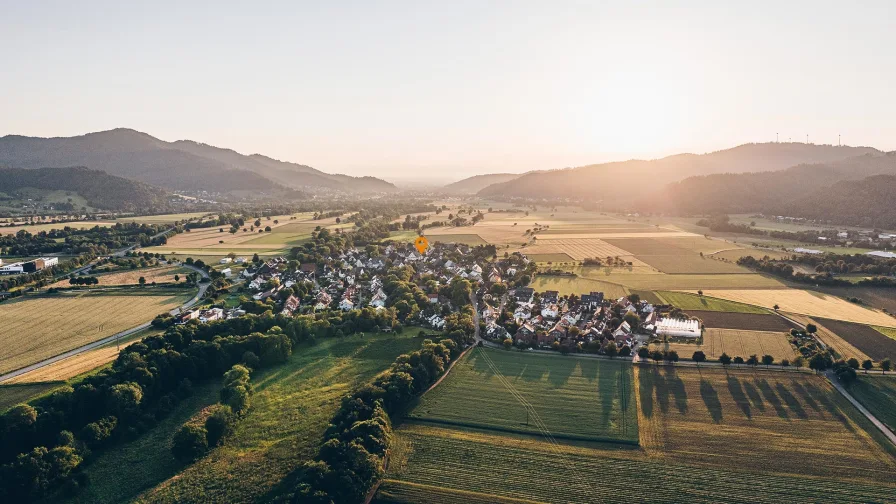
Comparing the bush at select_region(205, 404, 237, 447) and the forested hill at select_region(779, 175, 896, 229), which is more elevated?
the forested hill at select_region(779, 175, 896, 229)

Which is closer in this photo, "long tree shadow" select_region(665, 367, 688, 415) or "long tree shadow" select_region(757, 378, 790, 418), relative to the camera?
"long tree shadow" select_region(757, 378, 790, 418)

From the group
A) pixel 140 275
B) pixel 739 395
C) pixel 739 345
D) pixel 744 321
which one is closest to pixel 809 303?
pixel 744 321

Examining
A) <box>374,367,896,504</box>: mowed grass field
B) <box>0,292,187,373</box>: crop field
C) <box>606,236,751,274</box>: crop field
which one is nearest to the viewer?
<box>374,367,896,504</box>: mowed grass field

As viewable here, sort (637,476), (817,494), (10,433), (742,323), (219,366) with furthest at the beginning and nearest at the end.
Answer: (742,323) → (219,366) → (10,433) → (637,476) → (817,494)

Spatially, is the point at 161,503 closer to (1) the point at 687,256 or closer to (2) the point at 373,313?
(2) the point at 373,313

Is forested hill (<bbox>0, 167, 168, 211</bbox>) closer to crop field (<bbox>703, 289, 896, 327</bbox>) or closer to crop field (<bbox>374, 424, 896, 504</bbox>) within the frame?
crop field (<bbox>374, 424, 896, 504</bbox>)

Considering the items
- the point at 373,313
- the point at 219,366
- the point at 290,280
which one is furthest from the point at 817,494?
the point at 290,280

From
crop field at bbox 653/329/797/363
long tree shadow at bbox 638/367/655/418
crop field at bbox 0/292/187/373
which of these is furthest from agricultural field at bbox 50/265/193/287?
crop field at bbox 653/329/797/363

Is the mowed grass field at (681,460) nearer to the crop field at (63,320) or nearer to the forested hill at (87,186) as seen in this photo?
the crop field at (63,320)
